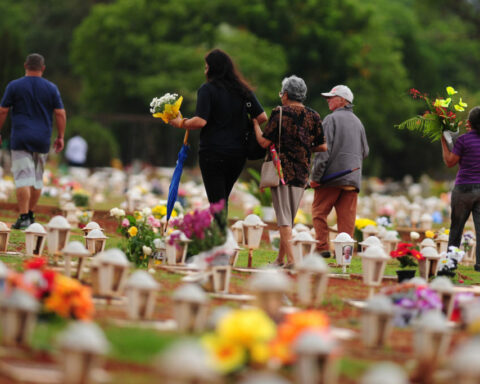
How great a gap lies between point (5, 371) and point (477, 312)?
98.8 inches

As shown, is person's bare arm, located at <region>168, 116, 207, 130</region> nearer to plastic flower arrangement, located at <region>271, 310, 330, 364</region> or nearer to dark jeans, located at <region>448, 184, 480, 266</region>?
dark jeans, located at <region>448, 184, 480, 266</region>

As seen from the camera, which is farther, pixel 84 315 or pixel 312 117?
pixel 312 117

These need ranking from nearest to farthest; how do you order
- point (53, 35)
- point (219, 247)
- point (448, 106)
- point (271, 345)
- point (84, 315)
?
point (271, 345) → point (84, 315) → point (219, 247) → point (448, 106) → point (53, 35)

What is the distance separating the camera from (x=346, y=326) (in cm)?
598

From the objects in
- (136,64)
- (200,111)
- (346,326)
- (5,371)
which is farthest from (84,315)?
(136,64)

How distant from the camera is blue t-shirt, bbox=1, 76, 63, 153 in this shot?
10.6 meters

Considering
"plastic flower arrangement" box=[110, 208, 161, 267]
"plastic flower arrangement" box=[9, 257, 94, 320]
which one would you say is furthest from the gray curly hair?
"plastic flower arrangement" box=[9, 257, 94, 320]

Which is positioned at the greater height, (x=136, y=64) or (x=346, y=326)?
(x=136, y=64)

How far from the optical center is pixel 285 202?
8508 millimetres

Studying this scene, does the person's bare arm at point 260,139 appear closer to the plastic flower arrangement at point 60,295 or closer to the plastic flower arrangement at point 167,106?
the plastic flower arrangement at point 167,106

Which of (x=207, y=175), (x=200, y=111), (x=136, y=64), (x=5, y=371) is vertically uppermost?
(x=136, y=64)

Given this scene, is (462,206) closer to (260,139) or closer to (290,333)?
(260,139)

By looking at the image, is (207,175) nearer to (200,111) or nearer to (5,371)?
(200,111)

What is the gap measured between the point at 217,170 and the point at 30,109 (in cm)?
324
